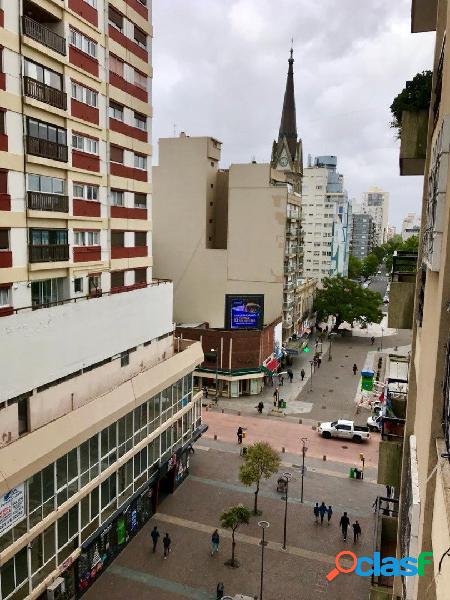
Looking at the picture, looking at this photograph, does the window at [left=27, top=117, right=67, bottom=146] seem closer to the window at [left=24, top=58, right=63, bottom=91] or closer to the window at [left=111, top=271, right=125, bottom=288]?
the window at [left=24, top=58, right=63, bottom=91]

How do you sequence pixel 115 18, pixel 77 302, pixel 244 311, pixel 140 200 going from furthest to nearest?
pixel 244 311
pixel 140 200
pixel 115 18
pixel 77 302

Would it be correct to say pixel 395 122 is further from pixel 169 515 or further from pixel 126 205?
pixel 169 515

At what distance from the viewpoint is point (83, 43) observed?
20.0 meters

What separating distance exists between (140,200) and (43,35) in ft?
30.0

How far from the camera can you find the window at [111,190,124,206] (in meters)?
23.2

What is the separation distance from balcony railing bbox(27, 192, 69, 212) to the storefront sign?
947 cm

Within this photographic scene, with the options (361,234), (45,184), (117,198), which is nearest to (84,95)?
(45,184)

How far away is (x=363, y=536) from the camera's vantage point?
24.5 meters

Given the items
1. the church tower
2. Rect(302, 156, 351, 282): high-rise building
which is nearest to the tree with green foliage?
the church tower

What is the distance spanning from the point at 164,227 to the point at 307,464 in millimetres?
29473

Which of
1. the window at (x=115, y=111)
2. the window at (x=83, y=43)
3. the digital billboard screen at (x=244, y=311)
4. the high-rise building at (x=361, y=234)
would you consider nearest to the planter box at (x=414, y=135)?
the window at (x=83, y=43)

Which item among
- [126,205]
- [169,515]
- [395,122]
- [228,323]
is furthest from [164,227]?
[395,122]

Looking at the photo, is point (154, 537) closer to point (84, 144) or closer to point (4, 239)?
point (4, 239)

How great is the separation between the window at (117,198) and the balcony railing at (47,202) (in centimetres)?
375
